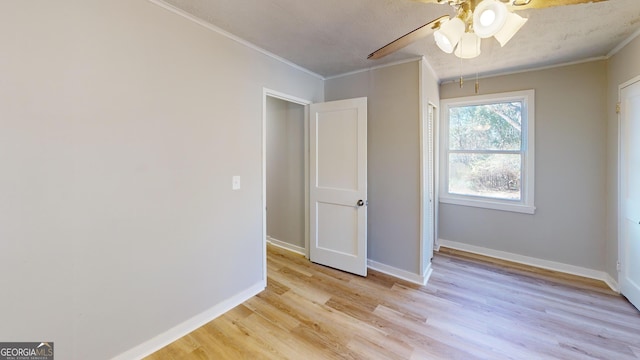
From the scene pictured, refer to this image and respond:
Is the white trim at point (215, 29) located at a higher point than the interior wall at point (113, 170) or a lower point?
higher

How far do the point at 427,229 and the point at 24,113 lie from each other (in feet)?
11.0

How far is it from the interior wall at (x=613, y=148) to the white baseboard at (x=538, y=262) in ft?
0.32

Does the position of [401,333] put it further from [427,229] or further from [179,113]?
[179,113]

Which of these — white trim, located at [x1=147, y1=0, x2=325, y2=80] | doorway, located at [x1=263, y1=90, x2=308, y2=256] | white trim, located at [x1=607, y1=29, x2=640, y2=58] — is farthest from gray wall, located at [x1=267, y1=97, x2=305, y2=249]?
white trim, located at [x1=607, y1=29, x2=640, y2=58]

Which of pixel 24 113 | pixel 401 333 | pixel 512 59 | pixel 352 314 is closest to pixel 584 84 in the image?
pixel 512 59

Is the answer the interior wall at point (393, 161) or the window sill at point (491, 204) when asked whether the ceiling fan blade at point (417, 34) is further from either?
the window sill at point (491, 204)

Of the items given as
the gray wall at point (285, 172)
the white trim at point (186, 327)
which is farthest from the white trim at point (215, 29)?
the white trim at point (186, 327)

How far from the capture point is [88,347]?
1514mm

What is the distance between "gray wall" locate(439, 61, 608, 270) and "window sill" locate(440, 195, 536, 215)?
70 millimetres

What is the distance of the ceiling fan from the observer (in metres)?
1.07

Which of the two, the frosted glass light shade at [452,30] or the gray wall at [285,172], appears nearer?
the frosted glass light shade at [452,30]

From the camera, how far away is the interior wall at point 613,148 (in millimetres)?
2420

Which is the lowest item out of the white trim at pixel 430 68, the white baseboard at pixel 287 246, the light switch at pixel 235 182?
the white baseboard at pixel 287 246

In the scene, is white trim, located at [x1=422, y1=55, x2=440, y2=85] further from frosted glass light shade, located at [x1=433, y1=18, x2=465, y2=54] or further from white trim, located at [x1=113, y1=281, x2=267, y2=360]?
white trim, located at [x1=113, y1=281, x2=267, y2=360]
